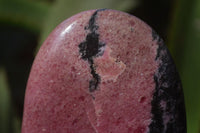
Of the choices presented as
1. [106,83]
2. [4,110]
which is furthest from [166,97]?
[4,110]

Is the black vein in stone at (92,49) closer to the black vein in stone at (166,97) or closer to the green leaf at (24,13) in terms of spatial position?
the black vein in stone at (166,97)

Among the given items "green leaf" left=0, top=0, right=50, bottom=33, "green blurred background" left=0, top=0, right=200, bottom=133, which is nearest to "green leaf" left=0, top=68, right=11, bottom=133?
"green blurred background" left=0, top=0, right=200, bottom=133

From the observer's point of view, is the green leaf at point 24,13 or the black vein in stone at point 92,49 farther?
the green leaf at point 24,13

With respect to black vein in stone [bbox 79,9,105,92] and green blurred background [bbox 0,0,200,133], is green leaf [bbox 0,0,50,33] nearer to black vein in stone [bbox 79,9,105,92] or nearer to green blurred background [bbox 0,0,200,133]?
green blurred background [bbox 0,0,200,133]

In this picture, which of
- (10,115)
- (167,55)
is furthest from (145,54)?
(10,115)

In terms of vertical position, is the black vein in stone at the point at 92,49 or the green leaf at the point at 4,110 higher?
the black vein in stone at the point at 92,49

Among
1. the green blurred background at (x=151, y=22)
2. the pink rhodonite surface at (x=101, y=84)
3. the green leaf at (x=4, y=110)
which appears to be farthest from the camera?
the green leaf at (x=4, y=110)

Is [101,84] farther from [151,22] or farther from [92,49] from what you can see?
[151,22]

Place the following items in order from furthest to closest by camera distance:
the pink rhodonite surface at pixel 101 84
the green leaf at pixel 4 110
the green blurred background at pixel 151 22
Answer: the green leaf at pixel 4 110, the green blurred background at pixel 151 22, the pink rhodonite surface at pixel 101 84

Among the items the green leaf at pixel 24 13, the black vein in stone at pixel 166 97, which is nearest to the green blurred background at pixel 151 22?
the green leaf at pixel 24 13

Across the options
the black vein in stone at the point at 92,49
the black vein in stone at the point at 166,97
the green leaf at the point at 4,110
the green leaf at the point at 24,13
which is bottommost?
the green leaf at the point at 4,110
